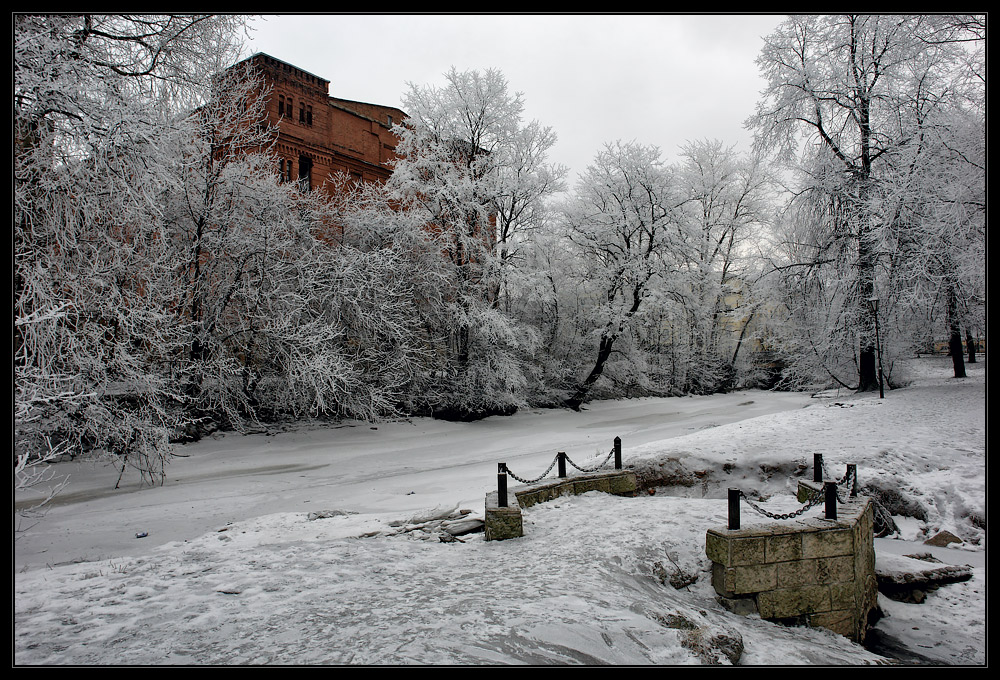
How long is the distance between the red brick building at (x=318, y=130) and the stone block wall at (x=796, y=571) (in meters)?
25.6

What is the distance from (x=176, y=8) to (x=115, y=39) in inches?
158

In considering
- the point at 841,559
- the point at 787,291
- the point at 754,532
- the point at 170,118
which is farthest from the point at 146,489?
the point at 787,291

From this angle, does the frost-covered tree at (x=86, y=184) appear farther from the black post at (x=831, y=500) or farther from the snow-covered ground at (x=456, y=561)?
the black post at (x=831, y=500)

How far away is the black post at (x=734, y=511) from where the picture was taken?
5.88 metres

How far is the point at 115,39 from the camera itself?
6352 millimetres

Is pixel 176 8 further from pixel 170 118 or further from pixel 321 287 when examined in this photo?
pixel 321 287

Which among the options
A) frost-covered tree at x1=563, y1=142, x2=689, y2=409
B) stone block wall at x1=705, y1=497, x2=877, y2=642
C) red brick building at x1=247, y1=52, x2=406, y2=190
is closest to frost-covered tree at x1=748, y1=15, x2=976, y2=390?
stone block wall at x1=705, y1=497, x2=877, y2=642

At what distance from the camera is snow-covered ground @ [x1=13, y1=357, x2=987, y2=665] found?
3662 mm

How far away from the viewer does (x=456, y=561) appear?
597cm

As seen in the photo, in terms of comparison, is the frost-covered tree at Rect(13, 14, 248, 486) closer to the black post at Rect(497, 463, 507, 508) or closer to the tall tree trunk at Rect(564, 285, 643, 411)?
the black post at Rect(497, 463, 507, 508)

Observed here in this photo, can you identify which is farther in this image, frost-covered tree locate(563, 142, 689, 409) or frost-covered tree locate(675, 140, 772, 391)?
frost-covered tree locate(675, 140, 772, 391)

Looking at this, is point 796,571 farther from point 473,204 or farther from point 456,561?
point 473,204

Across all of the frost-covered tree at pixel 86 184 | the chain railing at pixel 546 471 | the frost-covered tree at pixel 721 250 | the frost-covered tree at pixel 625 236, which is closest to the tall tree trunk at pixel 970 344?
the chain railing at pixel 546 471

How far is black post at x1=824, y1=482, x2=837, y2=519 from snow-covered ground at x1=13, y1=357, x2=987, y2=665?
0.98 metres
